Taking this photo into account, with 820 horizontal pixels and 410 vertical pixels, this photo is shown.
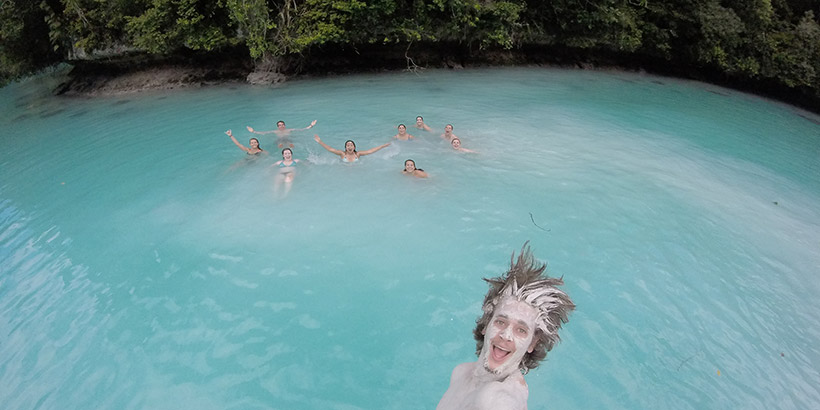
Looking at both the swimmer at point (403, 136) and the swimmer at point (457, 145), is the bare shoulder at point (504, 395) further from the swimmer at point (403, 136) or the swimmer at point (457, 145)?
the swimmer at point (403, 136)

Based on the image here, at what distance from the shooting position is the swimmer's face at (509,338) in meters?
1.79

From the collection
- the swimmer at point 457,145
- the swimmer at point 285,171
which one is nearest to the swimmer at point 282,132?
the swimmer at point 285,171

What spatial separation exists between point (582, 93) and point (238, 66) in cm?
1421

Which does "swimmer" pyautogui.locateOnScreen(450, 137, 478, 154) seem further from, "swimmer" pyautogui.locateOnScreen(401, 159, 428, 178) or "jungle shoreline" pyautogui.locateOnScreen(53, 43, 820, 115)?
"jungle shoreline" pyautogui.locateOnScreen(53, 43, 820, 115)

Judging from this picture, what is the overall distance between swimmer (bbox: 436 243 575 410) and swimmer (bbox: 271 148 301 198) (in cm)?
627

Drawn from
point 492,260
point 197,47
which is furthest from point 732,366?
point 197,47

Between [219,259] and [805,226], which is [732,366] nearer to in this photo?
[805,226]

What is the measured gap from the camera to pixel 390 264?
580 cm

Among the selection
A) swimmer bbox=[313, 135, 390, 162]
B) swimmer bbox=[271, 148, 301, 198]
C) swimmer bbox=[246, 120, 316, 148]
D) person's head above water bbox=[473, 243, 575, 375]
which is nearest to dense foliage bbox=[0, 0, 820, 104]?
swimmer bbox=[246, 120, 316, 148]

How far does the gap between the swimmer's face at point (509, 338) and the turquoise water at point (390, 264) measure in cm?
239

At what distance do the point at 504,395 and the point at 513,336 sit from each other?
0.26 metres

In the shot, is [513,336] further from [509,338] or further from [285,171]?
[285,171]

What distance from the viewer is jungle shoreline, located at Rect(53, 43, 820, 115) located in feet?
55.4

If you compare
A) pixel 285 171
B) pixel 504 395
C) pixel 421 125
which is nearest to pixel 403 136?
pixel 421 125
